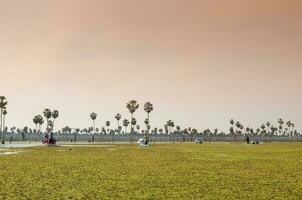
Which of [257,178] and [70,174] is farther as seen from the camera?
[70,174]

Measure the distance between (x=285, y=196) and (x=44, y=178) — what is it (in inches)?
475

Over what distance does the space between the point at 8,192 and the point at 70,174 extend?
7.80 meters

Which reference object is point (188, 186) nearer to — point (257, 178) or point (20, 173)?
point (257, 178)

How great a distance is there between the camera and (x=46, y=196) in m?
17.8

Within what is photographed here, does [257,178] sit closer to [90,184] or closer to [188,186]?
[188,186]

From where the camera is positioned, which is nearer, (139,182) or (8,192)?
(8,192)

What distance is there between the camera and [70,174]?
26438 millimetres

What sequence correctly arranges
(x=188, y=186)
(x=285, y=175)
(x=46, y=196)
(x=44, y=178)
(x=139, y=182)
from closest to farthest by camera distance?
(x=46, y=196), (x=188, y=186), (x=139, y=182), (x=44, y=178), (x=285, y=175)

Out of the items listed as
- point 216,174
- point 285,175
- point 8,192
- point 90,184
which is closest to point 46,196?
point 8,192

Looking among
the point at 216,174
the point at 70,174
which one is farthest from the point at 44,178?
the point at 216,174

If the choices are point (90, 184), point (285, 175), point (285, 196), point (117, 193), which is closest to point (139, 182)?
point (90, 184)

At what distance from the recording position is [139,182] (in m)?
22.3

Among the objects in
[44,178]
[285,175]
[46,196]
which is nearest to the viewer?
[46,196]

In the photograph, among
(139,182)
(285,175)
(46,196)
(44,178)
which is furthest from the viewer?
(285,175)
